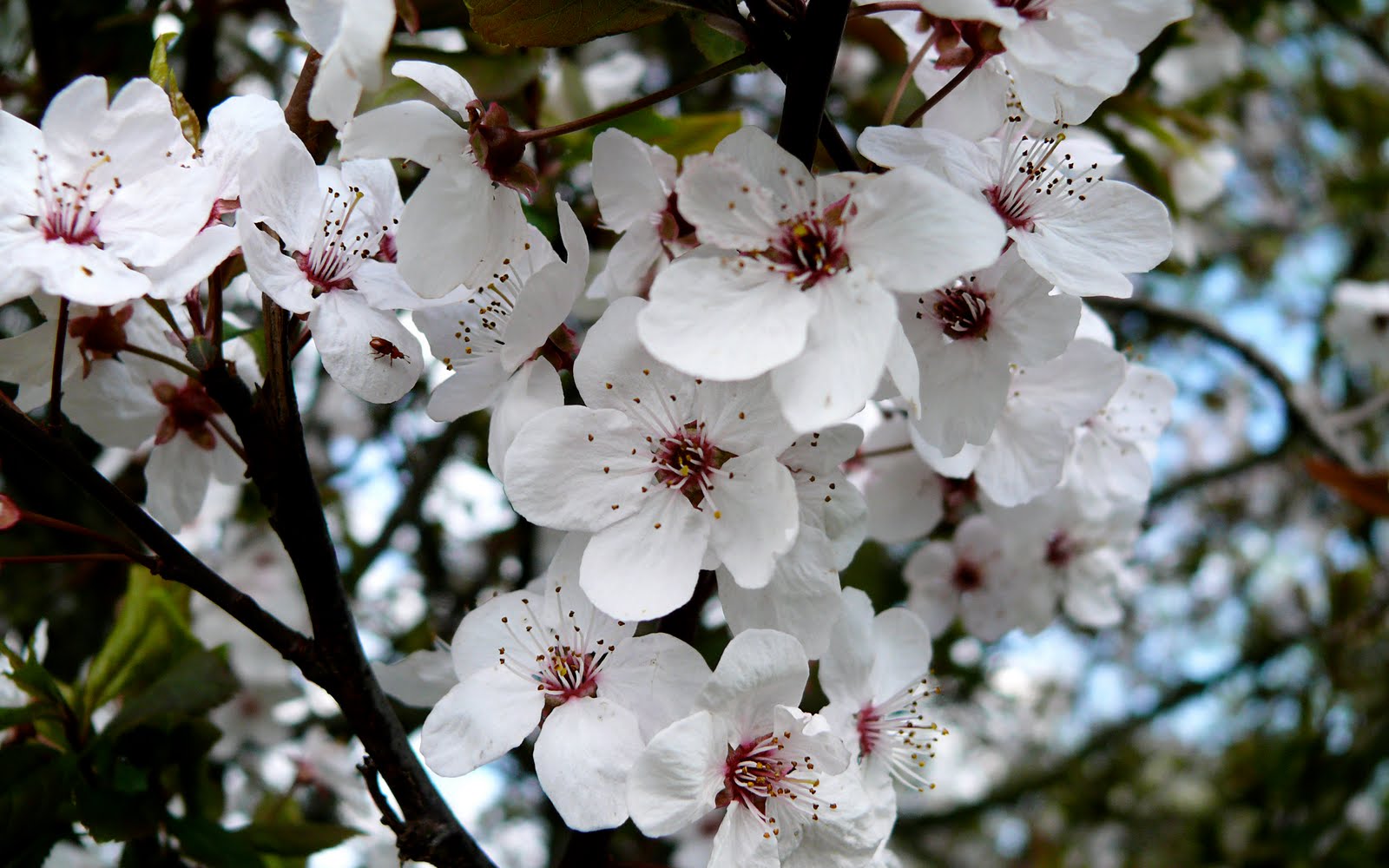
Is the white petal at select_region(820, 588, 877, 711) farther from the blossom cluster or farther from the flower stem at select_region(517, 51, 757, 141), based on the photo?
the flower stem at select_region(517, 51, 757, 141)

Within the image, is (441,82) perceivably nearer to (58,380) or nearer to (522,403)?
(522,403)

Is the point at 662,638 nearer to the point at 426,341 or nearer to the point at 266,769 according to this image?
the point at 426,341

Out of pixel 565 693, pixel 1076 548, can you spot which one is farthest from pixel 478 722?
pixel 1076 548

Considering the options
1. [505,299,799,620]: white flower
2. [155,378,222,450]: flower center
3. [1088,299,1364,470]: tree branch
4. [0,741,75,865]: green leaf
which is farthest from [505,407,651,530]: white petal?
[1088,299,1364,470]: tree branch

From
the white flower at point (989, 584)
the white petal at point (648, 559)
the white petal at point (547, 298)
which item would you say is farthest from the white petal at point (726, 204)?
the white flower at point (989, 584)

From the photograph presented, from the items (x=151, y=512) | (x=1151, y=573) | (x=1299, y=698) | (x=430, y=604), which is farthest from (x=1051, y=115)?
(x=1151, y=573)

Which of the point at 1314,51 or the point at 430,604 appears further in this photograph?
the point at 1314,51

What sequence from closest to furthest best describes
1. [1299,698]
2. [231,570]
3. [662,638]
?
[662,638], [231,570], [1299,698]
